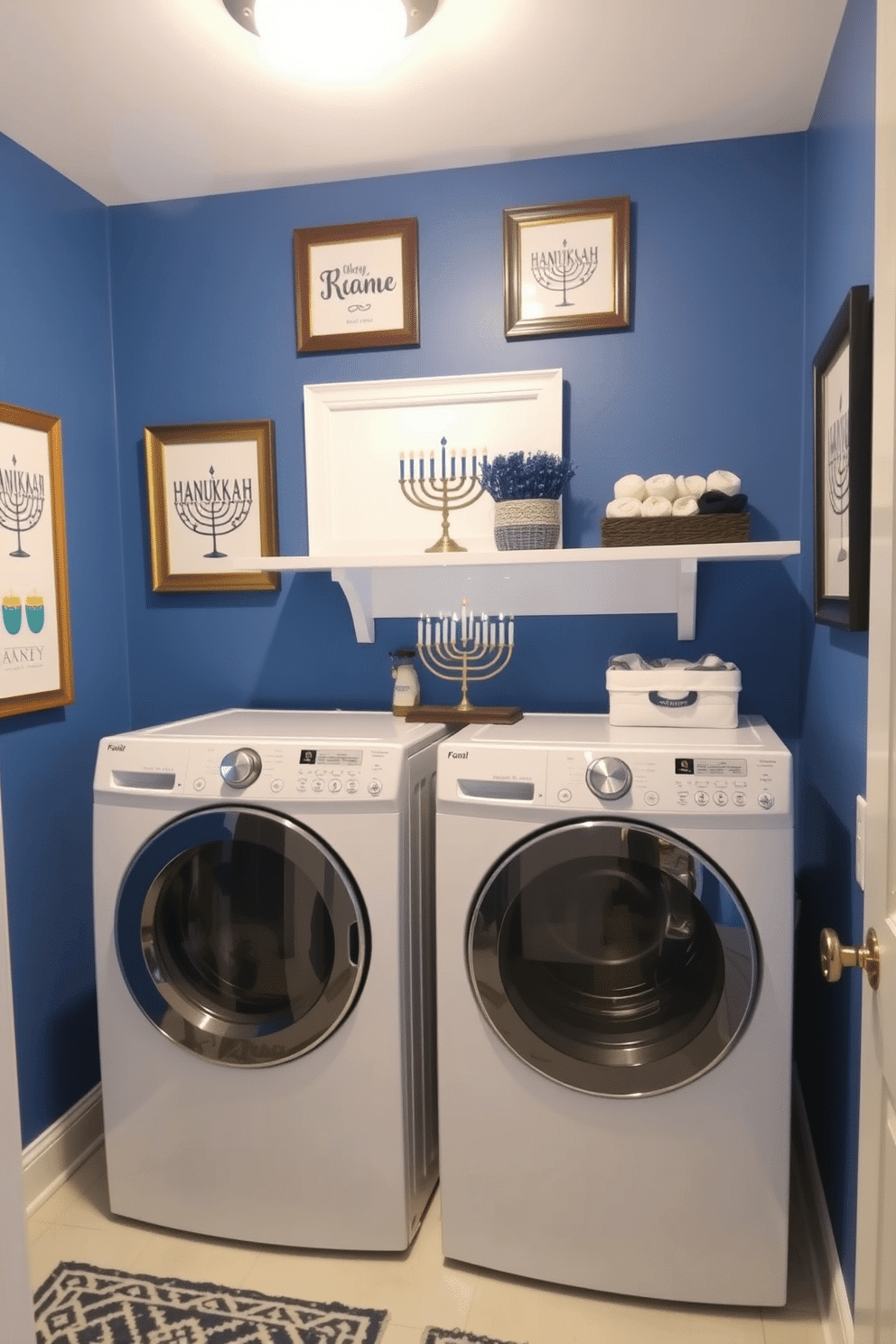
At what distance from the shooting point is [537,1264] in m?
1.80

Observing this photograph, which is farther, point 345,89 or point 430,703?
point 430,703

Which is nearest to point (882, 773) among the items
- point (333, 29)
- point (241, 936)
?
point (241, 936)

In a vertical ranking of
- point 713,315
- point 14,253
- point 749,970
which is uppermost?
point 14,253

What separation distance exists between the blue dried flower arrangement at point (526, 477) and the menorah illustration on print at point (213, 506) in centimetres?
71

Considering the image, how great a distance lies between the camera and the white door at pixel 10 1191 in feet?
2.59

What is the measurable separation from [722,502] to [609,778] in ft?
2.30

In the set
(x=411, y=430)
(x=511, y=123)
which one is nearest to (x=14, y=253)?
(x=411, y=430)

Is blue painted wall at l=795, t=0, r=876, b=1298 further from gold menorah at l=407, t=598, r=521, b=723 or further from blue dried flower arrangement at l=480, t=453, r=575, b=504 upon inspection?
gold menorah at l=407, t=598, r=521, b=723

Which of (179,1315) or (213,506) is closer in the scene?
(179,1315)

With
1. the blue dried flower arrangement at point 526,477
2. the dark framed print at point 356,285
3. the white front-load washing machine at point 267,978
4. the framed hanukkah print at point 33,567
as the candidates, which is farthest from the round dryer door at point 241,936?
the dark framed print at point 356,285

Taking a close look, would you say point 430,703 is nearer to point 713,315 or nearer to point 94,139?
point 713,315

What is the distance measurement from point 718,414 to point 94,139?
1610 mm

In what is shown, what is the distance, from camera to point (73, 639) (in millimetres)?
2332

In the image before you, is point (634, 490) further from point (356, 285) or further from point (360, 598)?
point (356, 285)
